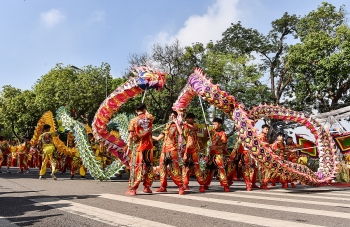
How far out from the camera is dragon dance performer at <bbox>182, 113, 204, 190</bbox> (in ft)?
26.8

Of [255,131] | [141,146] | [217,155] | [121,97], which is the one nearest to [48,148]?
[121,97]

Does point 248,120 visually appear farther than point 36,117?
No

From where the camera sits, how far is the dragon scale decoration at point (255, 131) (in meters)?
7.89

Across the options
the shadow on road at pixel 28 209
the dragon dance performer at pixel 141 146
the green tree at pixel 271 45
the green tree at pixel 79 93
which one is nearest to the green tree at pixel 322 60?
the green tree at pixel 271 45

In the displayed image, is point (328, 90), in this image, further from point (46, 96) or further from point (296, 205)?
point (46, 96)

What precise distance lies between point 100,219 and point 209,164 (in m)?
4.63

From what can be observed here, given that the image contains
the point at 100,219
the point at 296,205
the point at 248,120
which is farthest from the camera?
the point at 248,120

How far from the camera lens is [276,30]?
102ft

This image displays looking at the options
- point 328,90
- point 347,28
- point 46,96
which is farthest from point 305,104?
point 46,96

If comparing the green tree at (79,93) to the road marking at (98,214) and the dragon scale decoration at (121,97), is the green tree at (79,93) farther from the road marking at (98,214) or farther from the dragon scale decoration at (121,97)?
the road marking at (98,214)

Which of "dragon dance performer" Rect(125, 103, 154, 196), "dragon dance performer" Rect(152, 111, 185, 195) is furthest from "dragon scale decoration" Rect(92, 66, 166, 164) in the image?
"dragon dance performer" Rect(125, 103, 154, 196)

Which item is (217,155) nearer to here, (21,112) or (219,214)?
(219,214)

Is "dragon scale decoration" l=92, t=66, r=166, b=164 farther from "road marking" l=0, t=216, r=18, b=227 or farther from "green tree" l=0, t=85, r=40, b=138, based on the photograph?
"green tree" l=0, t=85, r=40, b=138

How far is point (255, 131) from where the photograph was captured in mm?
7906
